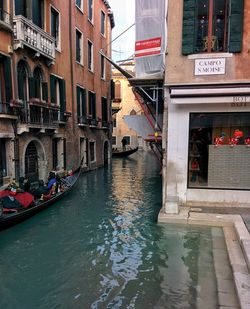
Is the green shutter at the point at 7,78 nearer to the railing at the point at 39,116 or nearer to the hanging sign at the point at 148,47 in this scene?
the railing at the point at 39,116

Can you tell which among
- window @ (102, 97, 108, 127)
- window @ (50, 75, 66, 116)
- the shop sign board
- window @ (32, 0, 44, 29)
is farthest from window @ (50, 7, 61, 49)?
the shop sign board

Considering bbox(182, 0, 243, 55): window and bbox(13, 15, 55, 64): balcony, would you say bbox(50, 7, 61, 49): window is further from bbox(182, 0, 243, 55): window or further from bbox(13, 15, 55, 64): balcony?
bbox(182, 0, 243, 55): window

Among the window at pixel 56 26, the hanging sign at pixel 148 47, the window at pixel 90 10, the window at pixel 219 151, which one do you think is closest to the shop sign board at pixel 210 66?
the window at pixel 219 151

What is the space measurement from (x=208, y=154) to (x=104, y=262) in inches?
138

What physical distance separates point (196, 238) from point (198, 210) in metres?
1.11

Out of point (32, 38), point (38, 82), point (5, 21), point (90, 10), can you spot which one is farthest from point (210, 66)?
point (90, 10)

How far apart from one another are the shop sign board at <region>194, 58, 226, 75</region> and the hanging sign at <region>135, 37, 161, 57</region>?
2.17 metres

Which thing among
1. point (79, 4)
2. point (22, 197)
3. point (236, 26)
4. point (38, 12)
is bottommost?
point (22, 197)

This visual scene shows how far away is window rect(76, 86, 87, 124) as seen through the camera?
14834 mm

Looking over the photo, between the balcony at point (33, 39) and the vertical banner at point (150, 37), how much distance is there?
355cm

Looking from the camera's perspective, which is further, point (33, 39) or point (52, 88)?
point (52, 88)

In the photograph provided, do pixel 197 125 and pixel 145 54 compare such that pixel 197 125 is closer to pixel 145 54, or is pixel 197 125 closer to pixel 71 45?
pixel 145 54

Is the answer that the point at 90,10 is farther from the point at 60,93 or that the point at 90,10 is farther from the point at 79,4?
the point at 60,93

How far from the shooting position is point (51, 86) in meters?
11.8
